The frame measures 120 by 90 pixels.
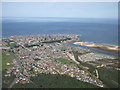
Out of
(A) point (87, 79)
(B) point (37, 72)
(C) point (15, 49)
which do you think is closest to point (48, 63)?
(B) point (37, 72)

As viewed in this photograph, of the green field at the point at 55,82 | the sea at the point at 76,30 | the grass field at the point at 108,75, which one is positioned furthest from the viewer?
the sea at the point at 76,30

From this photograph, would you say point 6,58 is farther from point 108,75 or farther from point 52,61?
point 108,75

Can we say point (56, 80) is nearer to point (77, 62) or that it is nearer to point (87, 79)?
point (87, 79)

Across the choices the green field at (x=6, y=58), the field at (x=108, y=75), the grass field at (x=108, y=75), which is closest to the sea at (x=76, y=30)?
the field at (x=108, y=75)

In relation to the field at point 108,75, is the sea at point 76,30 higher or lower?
higher

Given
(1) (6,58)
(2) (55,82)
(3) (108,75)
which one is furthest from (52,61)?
(3) (108,75)

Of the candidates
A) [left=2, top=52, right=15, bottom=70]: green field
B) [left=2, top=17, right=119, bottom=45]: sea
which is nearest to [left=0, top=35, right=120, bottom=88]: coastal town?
[left=2, top=52, right=15, bottom=70]: green field

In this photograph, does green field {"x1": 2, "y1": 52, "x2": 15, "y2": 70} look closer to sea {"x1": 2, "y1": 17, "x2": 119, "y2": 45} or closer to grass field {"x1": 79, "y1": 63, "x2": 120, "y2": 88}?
grass field {"x1": 79, "y1": 63, "x2": 120, "y2": 88}

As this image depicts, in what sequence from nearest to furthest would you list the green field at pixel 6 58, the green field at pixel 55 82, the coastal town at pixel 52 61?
the green field at pixel 55 82 → the coastal town at pixel 52 61 → the green field at pixel 6 58

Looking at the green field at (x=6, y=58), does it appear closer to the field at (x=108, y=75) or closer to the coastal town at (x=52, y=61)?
the coastal town at (x=52, y=61)
